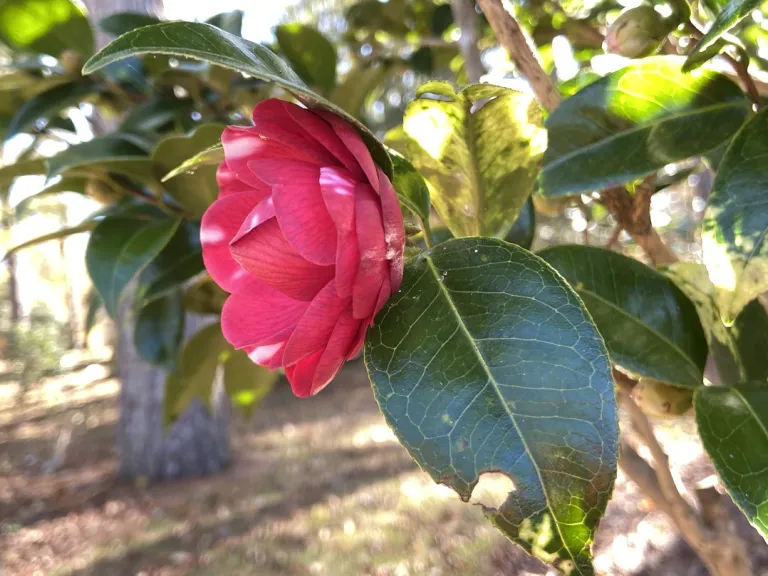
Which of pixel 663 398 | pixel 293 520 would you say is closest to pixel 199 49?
pixel 663 398

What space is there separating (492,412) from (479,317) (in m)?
0.05

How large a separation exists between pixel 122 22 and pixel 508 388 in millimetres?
834

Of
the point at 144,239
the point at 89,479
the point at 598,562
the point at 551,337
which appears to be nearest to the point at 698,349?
the point at 551,337

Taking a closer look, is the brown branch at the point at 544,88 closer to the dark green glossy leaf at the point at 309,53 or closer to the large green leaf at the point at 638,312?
the large green leaf at the point at 638,312

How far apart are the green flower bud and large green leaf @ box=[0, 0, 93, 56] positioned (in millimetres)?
724

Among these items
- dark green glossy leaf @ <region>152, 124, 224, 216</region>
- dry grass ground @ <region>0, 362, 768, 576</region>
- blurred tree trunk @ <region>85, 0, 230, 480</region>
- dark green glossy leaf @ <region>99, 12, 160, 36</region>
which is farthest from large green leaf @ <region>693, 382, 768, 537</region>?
blurred tree trunk @ <region>85, 0, 230, 480</region>

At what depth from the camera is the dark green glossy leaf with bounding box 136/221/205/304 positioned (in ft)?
2.22

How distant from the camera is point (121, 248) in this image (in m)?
0.64

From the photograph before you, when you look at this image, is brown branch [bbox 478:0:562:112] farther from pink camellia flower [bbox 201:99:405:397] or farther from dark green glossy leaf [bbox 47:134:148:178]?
dark green glossy leaf [bbox 47:134:148:178]

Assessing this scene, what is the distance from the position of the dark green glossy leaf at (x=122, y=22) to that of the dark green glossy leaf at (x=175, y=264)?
33cm

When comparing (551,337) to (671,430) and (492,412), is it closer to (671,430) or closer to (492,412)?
(492,412)

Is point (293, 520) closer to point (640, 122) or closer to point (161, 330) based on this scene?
point (161, 330)

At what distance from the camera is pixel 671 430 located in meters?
2.88

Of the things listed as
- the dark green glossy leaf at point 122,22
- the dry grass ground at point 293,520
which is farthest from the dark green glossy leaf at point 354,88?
the dry grass ground at point 293,520
